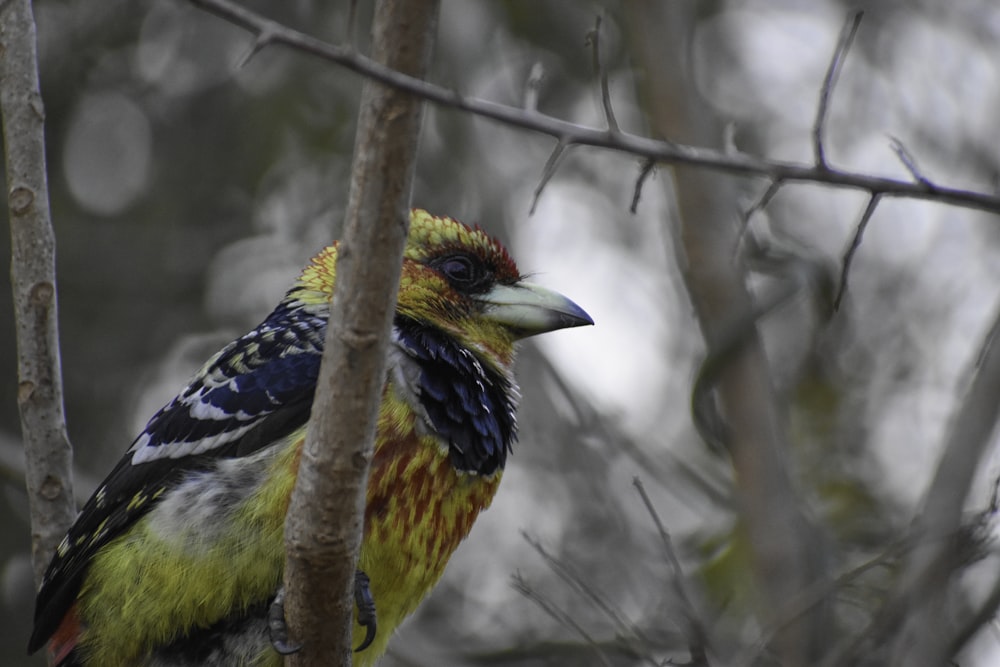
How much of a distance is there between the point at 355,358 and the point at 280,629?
0.79m

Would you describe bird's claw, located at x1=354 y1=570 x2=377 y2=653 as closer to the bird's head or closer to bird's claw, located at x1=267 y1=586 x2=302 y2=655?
bird's claw, located at x1=267 y1=586 x2=302 y2=655

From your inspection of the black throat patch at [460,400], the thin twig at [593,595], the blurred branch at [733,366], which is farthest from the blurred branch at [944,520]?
the black throat patch at [460,400]

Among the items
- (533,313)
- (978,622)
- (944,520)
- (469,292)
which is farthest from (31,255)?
(978,622)

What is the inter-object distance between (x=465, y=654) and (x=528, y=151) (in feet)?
11.7

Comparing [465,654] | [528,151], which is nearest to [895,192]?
[465,654]

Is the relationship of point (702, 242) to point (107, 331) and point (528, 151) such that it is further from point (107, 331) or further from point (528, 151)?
point (107, 331)

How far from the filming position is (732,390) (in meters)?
3.49

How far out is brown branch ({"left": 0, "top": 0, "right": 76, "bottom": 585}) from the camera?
3.24 m

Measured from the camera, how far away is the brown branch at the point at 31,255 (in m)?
3.24

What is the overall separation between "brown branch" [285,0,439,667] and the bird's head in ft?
3.72

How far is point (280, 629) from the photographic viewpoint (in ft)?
9.04

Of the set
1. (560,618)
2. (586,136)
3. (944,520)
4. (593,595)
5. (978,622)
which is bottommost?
(560,618)

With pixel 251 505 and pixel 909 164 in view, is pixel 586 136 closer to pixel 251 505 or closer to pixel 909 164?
pixel 909 164

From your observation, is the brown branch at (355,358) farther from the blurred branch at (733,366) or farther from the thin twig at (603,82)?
the blurred branch at (733,366)
